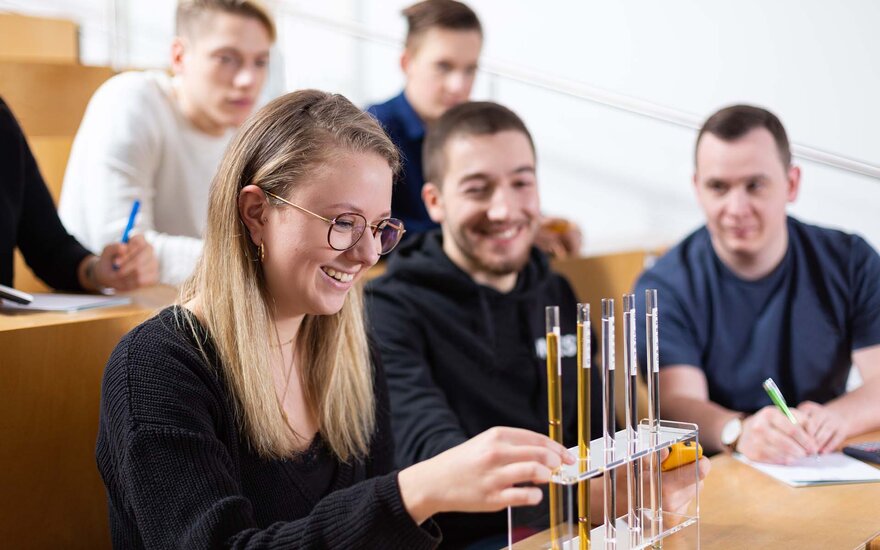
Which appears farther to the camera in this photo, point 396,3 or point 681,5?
point 396,3

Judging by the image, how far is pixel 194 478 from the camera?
1038mm

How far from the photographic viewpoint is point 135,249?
6.00 feet

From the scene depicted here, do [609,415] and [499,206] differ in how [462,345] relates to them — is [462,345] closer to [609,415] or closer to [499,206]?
[499,206]

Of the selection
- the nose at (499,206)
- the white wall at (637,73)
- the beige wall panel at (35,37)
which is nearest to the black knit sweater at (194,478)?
the nose at (499,206)

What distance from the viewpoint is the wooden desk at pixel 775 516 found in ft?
4.11

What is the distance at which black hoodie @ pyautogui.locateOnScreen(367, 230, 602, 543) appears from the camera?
72.1 inches

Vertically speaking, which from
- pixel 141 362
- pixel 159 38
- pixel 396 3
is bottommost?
pixel 141 362

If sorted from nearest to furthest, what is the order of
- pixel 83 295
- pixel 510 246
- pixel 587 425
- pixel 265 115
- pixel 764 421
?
1. pixel 587 425
2. pixel 265 115
3. pixel 764 421
4. pixel 83 295
5. pixel 510 246

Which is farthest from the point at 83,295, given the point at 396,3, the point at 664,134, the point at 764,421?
the point at 396,3

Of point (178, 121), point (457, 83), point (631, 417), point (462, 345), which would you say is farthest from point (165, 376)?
point (457, 83)

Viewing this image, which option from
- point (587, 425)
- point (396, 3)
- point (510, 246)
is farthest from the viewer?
point (396, 3)

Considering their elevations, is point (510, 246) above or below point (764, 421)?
above

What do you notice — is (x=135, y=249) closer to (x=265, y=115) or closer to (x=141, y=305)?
(x=141, y=305)

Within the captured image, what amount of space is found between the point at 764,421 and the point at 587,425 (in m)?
0.65
